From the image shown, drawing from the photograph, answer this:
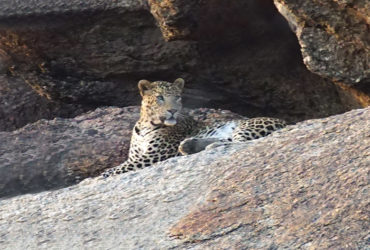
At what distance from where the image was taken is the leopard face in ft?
42.1

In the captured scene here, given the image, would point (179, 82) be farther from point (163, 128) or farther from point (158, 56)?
point (158, 56)

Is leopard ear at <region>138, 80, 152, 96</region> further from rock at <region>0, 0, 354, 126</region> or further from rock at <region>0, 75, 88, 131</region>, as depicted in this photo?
rock at <region>0, 75, 88, 131</region>

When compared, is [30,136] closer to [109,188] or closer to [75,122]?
[75,122]

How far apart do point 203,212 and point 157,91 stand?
5.08 metres

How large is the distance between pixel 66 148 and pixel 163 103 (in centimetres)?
140

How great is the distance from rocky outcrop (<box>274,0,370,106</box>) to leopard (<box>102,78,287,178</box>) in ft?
3.85

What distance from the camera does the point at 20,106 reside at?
624 inches

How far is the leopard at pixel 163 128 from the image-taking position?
1238 cm

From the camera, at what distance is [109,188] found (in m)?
9.34

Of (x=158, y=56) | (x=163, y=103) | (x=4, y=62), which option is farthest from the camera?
(x=4, y=62)

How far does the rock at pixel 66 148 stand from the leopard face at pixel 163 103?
68 cm

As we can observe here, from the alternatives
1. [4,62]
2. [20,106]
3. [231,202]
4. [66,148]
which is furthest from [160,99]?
[231,202]

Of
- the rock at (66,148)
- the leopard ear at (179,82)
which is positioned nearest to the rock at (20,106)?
the rock at (66,148)

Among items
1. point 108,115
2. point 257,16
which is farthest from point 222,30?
point 108,115
